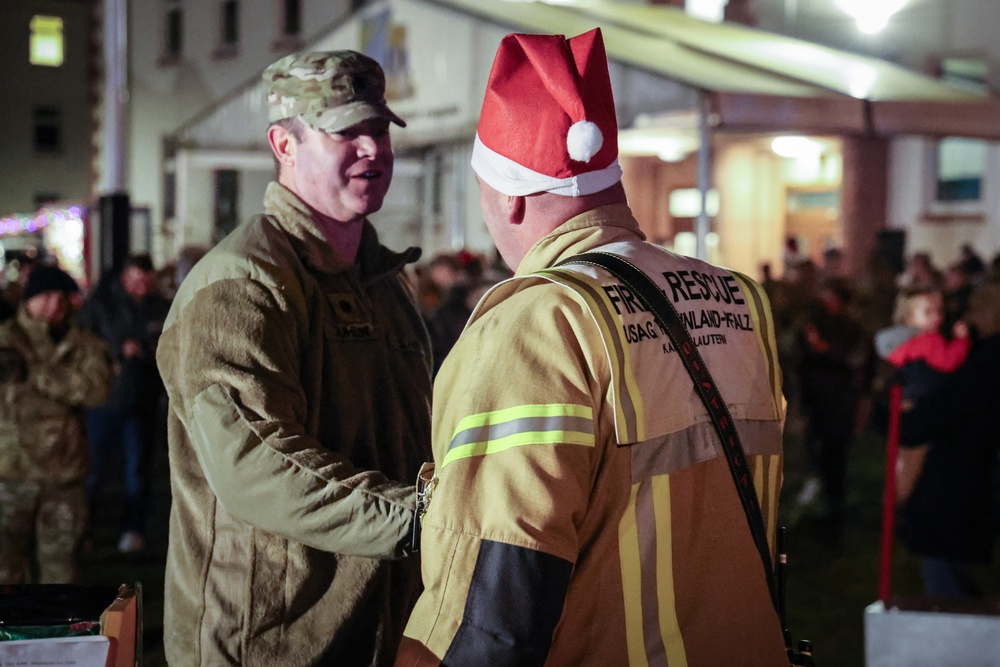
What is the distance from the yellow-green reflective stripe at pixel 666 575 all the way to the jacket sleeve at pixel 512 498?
0.13 metres

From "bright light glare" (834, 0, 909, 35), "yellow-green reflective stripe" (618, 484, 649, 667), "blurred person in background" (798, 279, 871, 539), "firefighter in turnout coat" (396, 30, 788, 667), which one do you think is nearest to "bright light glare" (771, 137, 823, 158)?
"blurred person in background" (798, 279, 871, 539)

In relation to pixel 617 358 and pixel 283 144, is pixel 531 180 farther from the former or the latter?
pixel 283 144

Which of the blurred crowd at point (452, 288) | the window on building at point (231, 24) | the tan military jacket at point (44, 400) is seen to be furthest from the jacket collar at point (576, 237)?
the window on building at point (231, 24)

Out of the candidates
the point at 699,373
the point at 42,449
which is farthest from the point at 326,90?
the point at 42,449

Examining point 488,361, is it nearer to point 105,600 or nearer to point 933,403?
point 105,600

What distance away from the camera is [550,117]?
177 centimetres

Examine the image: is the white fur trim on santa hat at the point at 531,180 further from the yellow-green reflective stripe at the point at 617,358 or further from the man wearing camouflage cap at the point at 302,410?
the man wearing camouflage cap at the point at 302,410

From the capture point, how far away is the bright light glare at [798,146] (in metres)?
14.5

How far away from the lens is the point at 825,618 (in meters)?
6.26

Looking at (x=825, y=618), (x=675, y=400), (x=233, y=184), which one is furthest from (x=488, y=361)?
(x=233, y=184)

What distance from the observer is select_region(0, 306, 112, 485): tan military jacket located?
587cm

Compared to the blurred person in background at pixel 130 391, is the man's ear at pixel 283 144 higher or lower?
higher

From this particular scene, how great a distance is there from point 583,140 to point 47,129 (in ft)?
162

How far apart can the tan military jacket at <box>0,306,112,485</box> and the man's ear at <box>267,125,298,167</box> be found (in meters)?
3.92
